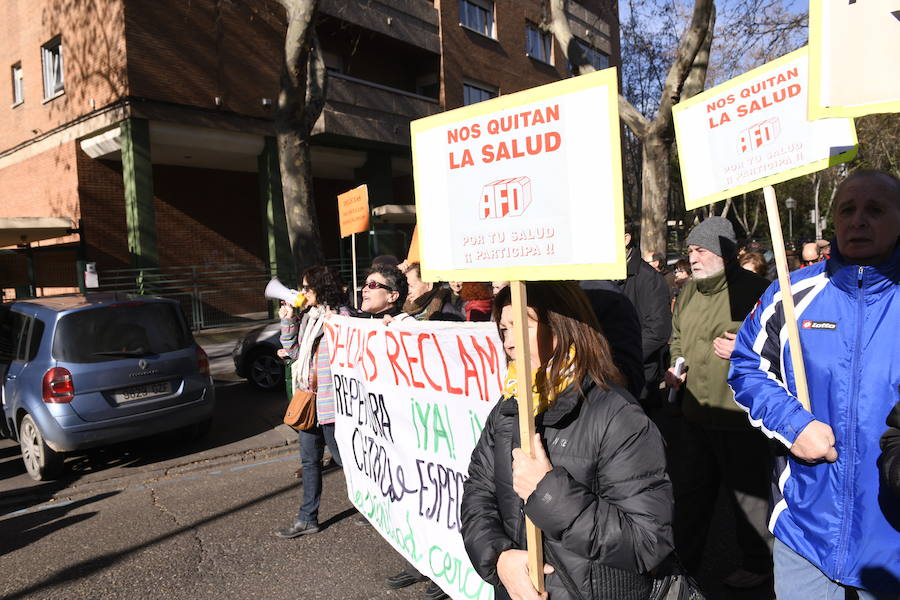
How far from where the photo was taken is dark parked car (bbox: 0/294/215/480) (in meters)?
6.03

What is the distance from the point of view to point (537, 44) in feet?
92.9

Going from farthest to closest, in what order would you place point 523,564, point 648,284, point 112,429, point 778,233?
point 112,429
point 648,284
point 778,233
point 523,564

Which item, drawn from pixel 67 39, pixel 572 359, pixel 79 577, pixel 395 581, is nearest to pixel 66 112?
pixel 67 39

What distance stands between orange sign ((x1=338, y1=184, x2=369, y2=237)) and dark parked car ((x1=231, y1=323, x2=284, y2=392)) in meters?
2.60

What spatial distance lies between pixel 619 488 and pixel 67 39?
20043 mm

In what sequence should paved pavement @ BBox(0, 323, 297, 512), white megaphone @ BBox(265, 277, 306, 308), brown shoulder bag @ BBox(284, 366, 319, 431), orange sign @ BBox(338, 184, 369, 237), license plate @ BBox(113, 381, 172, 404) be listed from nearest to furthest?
brown shoulder bag @ BBox(284, 366, 319, 431) → white megaphone @ BBox(265, 277, 306, 308) → paved pavement @ BBox(0, 323, 297, 512) → license plate @ BBox(113, 381, 172, 404) → orange sign @ BBox(338, 184, 369, 237)

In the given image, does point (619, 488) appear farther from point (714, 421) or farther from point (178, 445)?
point (178, 445)

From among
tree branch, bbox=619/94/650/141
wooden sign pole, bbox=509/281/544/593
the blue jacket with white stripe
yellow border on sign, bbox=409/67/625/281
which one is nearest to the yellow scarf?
wooden sign pole, bbox=509/281/544/593

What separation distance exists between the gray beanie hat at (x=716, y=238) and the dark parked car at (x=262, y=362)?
7.15m

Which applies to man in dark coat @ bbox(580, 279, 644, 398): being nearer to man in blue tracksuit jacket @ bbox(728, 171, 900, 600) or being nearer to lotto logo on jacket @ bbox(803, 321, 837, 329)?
man in blue tracksuit jacket @ bbox(728, 171, 900, 600)

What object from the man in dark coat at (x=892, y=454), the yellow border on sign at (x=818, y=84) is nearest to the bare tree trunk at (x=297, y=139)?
the yellow border on sign at (x=818, y=84)

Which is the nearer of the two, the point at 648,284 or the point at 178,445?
the point at 648,284

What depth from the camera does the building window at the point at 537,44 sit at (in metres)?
27.6

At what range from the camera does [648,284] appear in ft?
14.9
